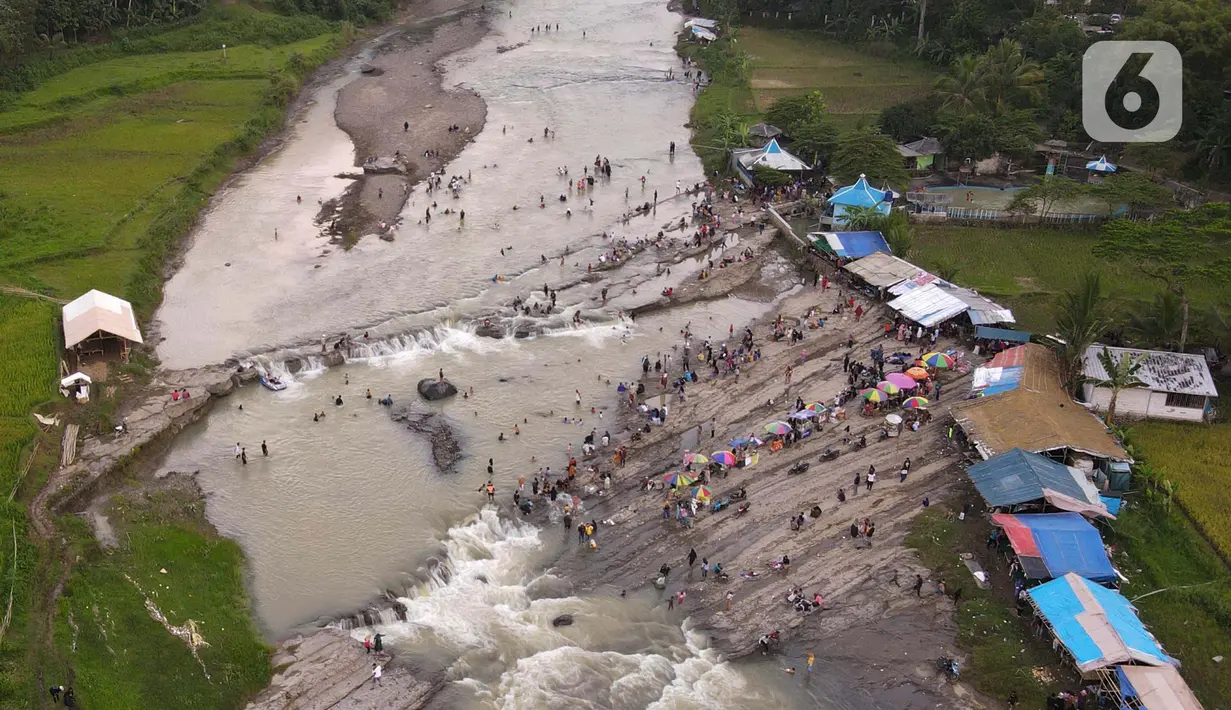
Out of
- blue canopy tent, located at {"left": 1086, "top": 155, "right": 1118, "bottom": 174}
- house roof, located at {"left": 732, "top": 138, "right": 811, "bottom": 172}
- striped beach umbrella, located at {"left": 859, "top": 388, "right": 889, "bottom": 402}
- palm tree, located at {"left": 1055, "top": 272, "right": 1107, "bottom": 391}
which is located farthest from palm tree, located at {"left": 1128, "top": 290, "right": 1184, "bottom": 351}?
house roof, located at {"left": 732, "top": 138, "right": 811, "bottom": 172}

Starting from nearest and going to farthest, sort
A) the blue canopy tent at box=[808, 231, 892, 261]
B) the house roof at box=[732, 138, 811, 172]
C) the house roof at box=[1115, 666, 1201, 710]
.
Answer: the house roof at box=[1115, 666, 1201, 710]
the blue canopy tent at box=[808, 231, 892, 261]
the house roof at box=[732, 138, 811, 172]

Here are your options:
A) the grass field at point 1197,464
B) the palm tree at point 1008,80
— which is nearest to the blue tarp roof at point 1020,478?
the grass field at point 1197,464

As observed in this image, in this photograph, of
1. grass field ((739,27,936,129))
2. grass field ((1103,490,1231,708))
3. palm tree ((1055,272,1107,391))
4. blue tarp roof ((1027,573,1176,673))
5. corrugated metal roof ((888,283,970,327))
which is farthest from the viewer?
grass field ((739,27,936,129))

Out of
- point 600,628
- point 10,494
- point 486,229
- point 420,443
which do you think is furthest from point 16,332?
point 600,628

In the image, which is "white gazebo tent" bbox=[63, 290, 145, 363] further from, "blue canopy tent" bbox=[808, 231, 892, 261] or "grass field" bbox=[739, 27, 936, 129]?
"grass field" bbox=[739, 27, 936, 129]

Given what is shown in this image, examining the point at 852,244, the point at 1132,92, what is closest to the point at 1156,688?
the point at 852,244

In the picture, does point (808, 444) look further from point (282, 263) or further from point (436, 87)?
point (436, 87)
